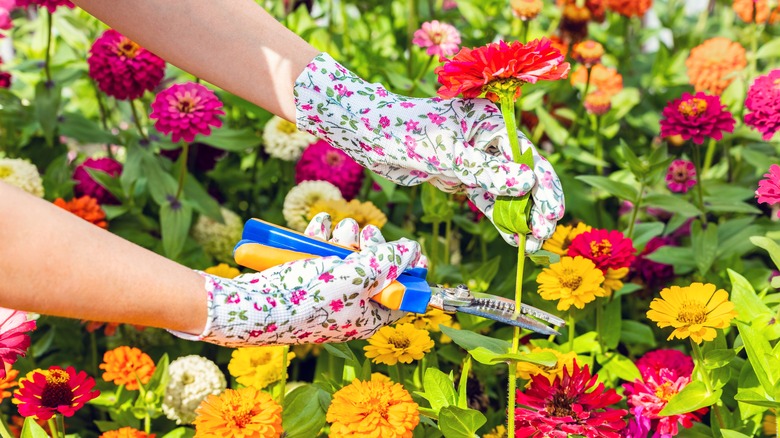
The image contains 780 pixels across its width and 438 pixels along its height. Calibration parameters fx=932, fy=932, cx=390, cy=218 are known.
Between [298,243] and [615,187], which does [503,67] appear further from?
[615,187]

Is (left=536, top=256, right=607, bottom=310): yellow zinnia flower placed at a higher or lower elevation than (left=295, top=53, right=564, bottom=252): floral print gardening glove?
lower

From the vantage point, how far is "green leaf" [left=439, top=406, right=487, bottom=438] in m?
1.06

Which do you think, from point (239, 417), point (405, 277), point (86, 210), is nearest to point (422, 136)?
point (405, 277)

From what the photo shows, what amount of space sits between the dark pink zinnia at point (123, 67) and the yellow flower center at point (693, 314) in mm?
970

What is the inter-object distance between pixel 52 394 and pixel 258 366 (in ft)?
0.86

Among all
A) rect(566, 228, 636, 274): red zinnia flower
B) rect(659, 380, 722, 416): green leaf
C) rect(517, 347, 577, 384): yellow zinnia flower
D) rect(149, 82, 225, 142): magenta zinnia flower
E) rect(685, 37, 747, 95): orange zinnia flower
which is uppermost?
rect(685, 37, 747, 95): orange zinnia flower

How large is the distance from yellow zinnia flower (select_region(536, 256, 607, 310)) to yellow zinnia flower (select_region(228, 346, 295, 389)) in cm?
35

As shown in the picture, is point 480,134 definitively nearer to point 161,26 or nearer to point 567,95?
point 161,26

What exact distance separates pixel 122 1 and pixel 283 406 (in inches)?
21.6

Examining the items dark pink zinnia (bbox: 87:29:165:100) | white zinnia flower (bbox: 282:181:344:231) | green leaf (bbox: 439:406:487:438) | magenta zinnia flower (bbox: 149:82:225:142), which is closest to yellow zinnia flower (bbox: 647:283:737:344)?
green leaf (bbox: 439:406:487:438)

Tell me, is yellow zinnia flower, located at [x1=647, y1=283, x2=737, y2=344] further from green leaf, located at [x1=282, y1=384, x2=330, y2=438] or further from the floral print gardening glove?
green leaf, located at [x1=282, y1=384, x2=330, y2=438]

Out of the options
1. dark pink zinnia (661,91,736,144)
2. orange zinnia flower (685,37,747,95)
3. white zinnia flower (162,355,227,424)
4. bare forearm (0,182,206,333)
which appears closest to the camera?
bare forearm (0,182,206,333)

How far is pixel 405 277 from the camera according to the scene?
3.45ft

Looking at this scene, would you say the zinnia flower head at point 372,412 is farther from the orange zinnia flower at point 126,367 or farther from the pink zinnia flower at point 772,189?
the pink zinnia flower at point 772,189
